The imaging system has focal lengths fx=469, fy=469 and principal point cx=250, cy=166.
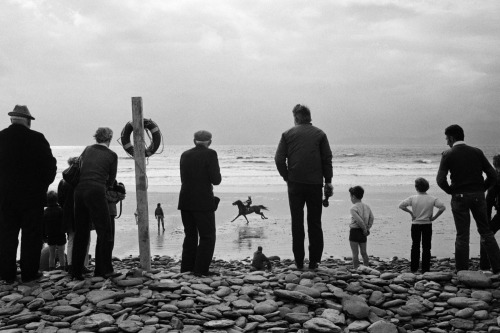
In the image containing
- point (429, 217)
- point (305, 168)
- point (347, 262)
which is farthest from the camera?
point (347, 262)

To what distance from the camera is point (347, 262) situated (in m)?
9.89

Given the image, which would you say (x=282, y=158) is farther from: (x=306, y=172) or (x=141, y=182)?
(x=141, y=182)

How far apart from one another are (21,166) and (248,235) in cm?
810

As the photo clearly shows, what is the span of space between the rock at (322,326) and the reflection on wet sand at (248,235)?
21.9ft

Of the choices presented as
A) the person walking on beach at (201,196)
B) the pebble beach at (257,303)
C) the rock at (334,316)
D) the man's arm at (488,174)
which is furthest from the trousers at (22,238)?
the man's arm at (488,174)

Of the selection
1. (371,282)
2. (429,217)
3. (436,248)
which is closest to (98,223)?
(371,282)

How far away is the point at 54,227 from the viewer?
7891 mm

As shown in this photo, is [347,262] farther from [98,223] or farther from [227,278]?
[98,223]

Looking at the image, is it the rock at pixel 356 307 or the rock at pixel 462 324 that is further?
the rock at pixel 356 307

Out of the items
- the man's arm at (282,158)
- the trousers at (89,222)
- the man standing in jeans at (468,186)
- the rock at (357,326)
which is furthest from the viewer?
the man's arm at (282,158)

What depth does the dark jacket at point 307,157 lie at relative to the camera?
21.7ft

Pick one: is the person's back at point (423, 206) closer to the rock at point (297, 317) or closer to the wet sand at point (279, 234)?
the rock at point (297, 317)

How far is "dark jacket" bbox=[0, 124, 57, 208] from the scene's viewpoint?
20.4ft

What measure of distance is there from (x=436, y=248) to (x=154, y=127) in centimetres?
784
